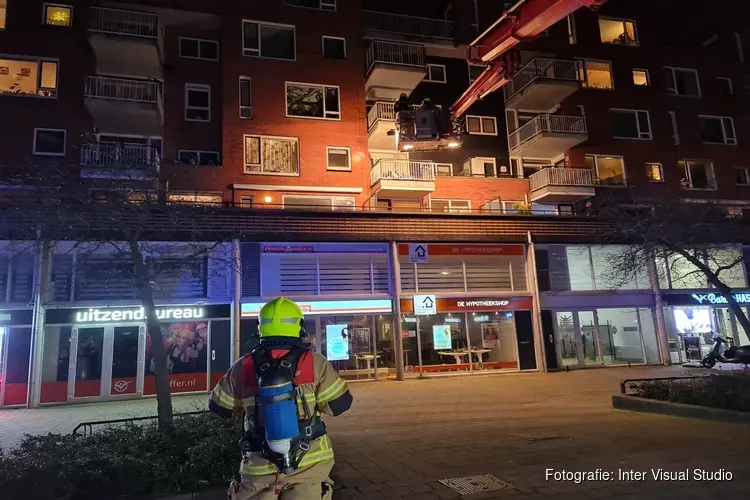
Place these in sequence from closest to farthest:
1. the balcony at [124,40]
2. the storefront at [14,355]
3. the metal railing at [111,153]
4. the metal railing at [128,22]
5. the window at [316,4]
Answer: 1. the storefront at [14,355]
2. the metal railing at [111,153]
3. the balcony at [124,40]
4. the metal railing at [128,22]
5. the window at [316,4]

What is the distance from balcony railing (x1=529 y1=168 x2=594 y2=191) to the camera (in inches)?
914

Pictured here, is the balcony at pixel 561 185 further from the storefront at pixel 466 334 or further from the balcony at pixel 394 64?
the balcony at pixel 394 64

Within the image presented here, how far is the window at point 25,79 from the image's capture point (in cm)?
1905

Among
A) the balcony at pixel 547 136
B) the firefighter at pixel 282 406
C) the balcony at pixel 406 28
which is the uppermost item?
the balcony at pixel 406 28

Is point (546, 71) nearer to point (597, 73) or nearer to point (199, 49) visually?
point (597, 73)

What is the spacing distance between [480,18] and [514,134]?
20.7 feet

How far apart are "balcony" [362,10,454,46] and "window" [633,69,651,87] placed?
11.2 metres

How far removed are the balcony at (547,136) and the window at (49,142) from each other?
20.2 m

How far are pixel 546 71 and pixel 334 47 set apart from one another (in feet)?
Answer: 34.6

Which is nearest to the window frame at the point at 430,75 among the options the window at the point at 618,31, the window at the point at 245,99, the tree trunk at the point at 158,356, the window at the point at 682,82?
the window at the point at 245,99

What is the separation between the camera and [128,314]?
16922 millimetres

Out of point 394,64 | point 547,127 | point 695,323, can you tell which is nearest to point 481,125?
point 547,127

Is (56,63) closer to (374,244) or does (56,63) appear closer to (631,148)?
(374,244)

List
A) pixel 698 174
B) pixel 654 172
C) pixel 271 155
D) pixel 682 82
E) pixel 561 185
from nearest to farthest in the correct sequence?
pixel 271 155 < pixel 561 185 < pixel 654 172 < pixel 698 174 < pixel 682 82
